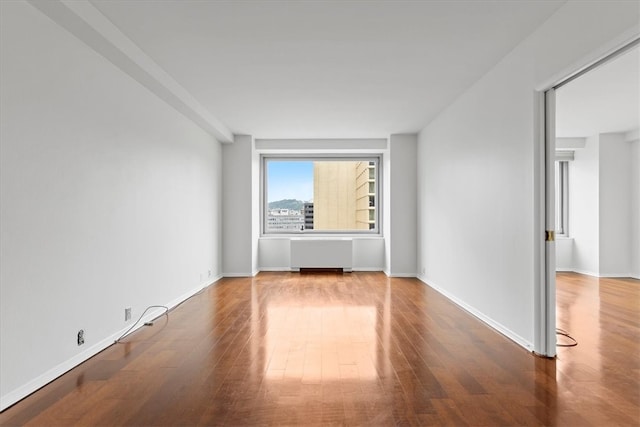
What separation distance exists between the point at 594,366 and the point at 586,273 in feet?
18.3

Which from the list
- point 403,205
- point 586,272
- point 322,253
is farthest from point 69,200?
point 586,272

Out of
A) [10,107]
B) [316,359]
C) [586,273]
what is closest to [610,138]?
[586,273]

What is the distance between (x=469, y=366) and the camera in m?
2.80

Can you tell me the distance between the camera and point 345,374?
8.71 ft

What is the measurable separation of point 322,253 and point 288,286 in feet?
5.42

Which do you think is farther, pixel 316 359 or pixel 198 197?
pixel 198 197

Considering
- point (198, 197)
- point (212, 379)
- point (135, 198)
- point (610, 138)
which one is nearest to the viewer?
point (212, 379)

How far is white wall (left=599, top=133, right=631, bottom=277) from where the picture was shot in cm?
709

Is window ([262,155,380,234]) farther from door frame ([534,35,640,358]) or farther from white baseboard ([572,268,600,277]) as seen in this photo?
door frame ([534,35,640,358])

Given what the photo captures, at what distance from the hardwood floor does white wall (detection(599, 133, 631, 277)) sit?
3163 mm

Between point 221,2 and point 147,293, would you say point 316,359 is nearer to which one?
point 147,293

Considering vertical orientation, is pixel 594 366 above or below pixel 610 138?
below

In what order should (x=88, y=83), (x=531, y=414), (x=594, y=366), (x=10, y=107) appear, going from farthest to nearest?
(x=88, y=83) → (x=594, y=366) → (x=10, y=107) → (x=531, y=414)

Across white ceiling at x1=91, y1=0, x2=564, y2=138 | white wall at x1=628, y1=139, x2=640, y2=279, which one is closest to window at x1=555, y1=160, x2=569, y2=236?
white wall at x1=628, y1=139, x2=640, y2=279
